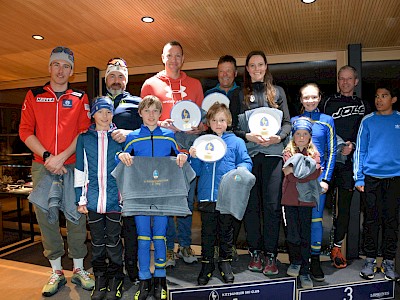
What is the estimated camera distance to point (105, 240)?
2373mm

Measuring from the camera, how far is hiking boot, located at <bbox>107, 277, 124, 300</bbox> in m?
2.35

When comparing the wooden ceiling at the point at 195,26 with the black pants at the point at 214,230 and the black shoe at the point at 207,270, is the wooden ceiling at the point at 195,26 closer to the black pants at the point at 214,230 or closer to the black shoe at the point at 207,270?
the black pants at the point at 214,230

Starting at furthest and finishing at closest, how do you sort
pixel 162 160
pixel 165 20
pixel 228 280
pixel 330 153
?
pixel 165 20 → pixel 330 153 → pixel 228 280 → pixel 162 160

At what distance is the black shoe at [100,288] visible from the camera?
2.35 metres

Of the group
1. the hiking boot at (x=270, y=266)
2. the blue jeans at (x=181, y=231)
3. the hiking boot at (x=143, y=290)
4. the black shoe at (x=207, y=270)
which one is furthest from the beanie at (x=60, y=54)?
Answer: the hiking boot at (x=270, y=266)

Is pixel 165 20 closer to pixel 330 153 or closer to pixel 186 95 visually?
pixel 186 95

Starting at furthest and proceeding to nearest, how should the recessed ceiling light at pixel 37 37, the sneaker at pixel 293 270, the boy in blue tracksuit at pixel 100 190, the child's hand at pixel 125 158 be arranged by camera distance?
the recessed ceiling light at pixel 37 37, the sneaker at pixel 293 270, the boy in blue tracksuit at pixel 100 190, the child's hand at pixel 125 158

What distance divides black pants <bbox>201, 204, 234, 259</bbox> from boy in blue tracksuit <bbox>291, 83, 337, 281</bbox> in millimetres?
671

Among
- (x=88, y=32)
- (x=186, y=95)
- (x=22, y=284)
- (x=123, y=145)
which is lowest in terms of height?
(x=22, y=284)

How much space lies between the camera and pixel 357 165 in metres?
2.78

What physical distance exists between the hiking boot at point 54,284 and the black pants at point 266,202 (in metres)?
1.53

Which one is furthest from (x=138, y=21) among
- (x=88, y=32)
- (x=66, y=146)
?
(x=66, y=146)

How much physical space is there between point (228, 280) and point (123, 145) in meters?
1.23

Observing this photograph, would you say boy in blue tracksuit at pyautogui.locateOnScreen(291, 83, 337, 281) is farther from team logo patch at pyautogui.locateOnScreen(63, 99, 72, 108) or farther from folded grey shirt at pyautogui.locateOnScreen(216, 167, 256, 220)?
team logo patch at pyautogui.locateOnScreen(63, 99, 72, 108)
